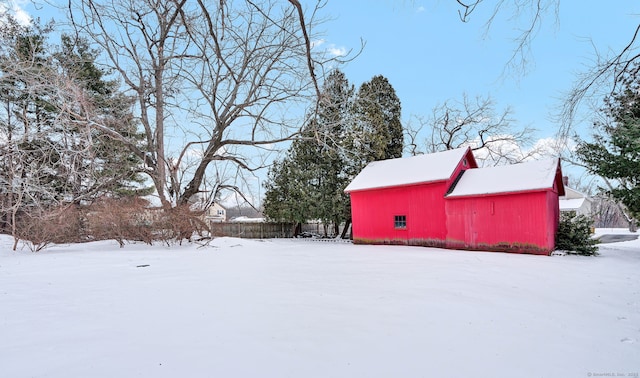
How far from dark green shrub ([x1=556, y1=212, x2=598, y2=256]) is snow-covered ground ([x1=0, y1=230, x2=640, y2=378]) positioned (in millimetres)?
5175

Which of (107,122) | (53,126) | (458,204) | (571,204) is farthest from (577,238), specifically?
(571,204)

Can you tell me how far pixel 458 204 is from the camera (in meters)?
12.6

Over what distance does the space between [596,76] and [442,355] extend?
351 centimetres

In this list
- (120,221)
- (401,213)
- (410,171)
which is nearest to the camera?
(120,221)

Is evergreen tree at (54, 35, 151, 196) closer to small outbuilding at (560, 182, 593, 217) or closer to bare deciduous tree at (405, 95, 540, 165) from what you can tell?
bare deciduous tree at (405, 95, 540, 165)

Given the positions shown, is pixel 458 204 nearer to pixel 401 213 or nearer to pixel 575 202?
pixel 401 213

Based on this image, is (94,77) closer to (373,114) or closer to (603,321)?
A: (373,114)

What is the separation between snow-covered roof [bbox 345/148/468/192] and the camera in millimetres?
13406

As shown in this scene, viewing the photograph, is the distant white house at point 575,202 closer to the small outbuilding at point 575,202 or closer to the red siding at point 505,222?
the small outbuilding at point 575,202

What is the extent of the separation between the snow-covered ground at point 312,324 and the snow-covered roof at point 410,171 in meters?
7.17

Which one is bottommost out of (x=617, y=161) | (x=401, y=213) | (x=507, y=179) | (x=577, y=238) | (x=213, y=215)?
(x=577, y=238)

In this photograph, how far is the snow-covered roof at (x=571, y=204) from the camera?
28.4 meters

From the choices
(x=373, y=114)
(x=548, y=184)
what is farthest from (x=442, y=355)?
(x=373, y=114)

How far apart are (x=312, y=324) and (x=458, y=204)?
34.6 feet
